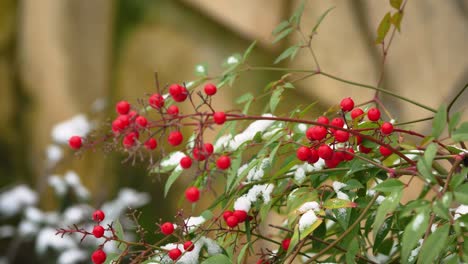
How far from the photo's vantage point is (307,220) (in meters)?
0.66

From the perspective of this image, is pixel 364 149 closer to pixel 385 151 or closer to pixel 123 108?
pixel 385 151

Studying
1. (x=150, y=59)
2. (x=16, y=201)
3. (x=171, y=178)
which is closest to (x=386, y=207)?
(x=171, y=178)

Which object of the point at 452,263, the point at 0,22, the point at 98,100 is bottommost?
the point at 452,263

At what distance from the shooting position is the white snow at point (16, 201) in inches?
85.9

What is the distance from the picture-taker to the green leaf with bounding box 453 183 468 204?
1.80ft

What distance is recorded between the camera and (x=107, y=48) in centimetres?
221

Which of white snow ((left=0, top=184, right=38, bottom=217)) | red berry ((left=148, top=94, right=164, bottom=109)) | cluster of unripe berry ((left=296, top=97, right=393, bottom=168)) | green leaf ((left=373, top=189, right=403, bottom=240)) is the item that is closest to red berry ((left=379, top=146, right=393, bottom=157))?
cluster of unripe berry ((left=296, top=97, right=393, bottom=168))

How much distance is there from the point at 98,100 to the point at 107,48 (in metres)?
0.16

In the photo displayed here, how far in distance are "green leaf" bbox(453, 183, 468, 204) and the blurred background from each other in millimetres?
1194

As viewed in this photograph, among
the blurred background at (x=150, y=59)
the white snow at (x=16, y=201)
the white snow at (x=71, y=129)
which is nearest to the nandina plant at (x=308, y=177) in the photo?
the blurred background at (x=150, y=59)

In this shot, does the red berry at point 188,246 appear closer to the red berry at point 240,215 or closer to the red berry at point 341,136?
the red berry at point 240,215

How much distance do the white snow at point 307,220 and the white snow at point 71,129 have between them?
1.54 meters

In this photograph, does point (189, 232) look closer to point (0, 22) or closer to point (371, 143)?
point (371, 143)

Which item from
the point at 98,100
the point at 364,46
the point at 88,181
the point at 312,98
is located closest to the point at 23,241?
the point at 88,181
